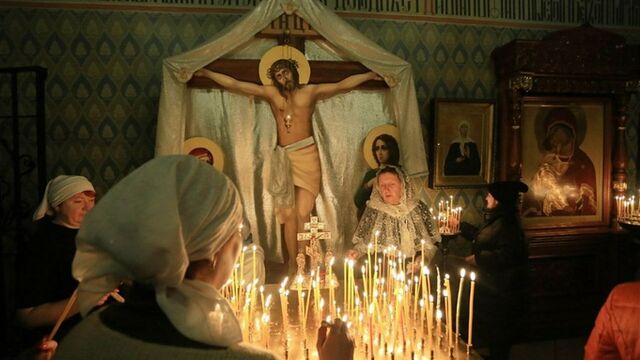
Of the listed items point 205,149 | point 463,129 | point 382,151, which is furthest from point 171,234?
point 463,129

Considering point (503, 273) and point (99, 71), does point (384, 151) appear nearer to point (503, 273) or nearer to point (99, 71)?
point (503, 273)

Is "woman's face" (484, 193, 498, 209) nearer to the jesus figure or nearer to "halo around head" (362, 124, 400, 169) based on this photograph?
"halo around head" (362, 124, 400, 169)

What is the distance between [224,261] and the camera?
1.06 m

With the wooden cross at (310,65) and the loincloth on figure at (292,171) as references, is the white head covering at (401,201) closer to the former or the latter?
the loincloth on figure at (292,171)

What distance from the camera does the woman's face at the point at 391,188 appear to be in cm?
391

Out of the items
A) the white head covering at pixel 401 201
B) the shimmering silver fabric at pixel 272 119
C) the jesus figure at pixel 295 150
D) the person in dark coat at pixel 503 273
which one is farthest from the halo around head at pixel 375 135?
the person in dark coat at pixel 503 273

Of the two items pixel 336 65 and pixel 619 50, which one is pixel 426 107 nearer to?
pixel 336 65

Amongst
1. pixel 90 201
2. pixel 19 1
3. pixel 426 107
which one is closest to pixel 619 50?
pixel 426 107

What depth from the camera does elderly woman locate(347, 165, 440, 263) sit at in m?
3.89

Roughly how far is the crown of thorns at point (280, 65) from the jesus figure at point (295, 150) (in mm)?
121

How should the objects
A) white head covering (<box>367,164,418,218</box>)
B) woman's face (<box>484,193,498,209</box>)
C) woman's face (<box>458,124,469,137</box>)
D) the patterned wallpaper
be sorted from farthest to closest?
woman's face (<box>458,124,469,137</box>)
the patterned wallpaper
white head covering (<box>367,164,418,218</box>)
woman's face (<box>484,193,498,209</box>)

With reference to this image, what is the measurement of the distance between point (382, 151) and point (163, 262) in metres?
3.55

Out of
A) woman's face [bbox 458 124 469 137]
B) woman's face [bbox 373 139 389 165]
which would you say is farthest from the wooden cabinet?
woman's face [bbox 373 139 389 165]

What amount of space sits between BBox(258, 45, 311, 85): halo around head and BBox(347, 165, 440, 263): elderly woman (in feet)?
3.56
